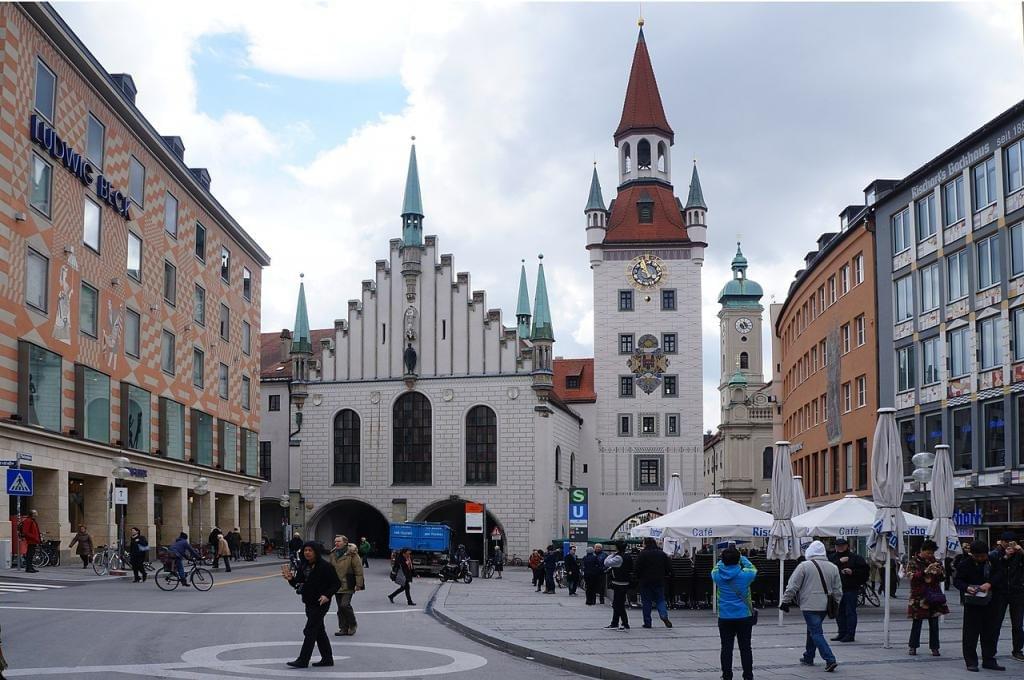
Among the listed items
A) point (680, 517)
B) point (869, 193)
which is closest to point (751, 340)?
point (869, 193)

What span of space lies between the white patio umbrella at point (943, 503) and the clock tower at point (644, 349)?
48133 millimetres

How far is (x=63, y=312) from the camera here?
110 ft

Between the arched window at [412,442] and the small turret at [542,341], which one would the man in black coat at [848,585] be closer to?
the small turret at [542,341]

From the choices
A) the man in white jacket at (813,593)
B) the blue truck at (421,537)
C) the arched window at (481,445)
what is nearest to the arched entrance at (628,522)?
the arched window at (481,445)

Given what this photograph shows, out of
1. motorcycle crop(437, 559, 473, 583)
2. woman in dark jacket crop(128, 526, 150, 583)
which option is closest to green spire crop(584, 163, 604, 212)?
motorcycle crop(437, 559, 473, 583)

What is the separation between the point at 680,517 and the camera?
25.3m

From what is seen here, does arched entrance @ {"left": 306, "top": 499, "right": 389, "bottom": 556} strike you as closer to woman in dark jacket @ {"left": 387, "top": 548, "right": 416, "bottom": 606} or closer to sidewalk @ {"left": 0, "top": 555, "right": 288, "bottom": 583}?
sidewalk @ {"left": 0, "top": 555, "right": 288, "bottom": 583}

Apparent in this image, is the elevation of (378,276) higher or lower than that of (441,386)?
higher

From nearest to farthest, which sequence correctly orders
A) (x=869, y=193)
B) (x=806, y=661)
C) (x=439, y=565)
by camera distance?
(x=806, y=661), (x=439, y=565), (x=869, y=193)

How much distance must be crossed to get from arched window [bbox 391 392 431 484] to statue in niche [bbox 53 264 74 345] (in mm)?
32480

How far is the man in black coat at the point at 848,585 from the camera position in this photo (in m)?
17.9

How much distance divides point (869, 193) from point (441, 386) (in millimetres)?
26748

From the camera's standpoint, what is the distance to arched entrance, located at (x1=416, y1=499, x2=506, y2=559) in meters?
64.0

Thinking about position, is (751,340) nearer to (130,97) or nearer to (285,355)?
(285,355)
